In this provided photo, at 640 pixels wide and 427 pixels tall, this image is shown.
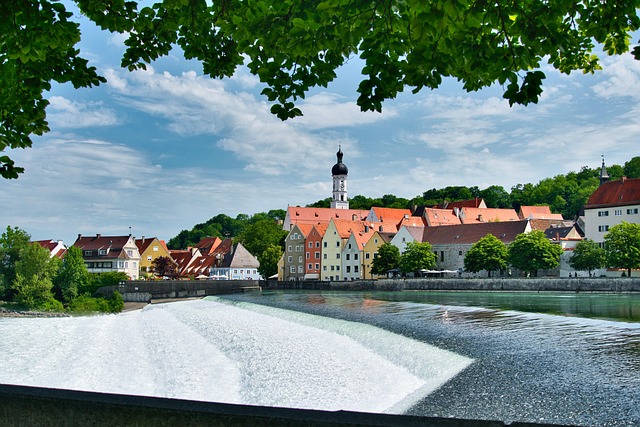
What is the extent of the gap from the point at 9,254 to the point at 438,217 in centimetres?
6331

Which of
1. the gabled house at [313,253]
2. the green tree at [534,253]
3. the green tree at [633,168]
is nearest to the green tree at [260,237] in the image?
the gabled house at [313,253]

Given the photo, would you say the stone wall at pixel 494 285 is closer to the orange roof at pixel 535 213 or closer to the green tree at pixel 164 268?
the green tree at pixel 164 268

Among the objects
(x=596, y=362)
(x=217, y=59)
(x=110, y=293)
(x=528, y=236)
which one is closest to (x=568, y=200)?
(x=528, y=236)

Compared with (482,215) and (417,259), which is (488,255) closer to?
(417,259)

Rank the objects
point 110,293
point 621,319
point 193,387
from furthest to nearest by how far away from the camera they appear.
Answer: point 110,293 → point 621,319 → point 193,387

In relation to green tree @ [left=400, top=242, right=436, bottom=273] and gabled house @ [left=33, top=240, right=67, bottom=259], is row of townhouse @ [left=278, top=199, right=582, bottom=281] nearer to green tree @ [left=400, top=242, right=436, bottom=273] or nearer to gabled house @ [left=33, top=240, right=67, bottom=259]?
green tree @ [left=400, top=242, right=436, bottom=273]

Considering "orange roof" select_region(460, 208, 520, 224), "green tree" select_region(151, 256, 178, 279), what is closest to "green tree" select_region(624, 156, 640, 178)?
"orange roof" select_region(460, 208, 520, 224)

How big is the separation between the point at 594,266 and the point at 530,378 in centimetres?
5244

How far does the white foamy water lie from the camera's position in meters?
12.7

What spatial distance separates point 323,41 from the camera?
452 centimetres

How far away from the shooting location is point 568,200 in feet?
449

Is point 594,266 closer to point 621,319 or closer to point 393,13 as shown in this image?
point 621,319

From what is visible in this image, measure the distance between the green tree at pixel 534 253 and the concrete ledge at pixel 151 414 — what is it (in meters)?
61.9

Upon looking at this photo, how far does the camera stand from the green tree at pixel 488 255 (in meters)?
64.3
